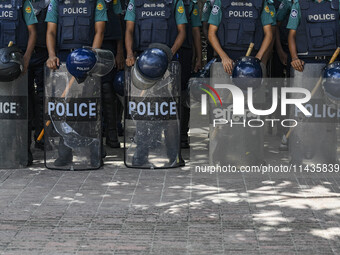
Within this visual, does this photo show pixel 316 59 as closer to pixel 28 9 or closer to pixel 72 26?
pixel 72 26

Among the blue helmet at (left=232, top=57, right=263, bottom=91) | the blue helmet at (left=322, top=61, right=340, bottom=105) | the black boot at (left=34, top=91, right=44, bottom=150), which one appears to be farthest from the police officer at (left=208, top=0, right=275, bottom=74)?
the black boot at (left=34, top=91, right=44, bottom=150)

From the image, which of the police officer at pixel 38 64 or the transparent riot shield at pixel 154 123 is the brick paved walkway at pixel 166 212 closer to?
the transparent riot shield at pixel 154 123

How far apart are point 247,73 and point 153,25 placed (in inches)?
52.7

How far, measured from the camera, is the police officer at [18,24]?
845 cm

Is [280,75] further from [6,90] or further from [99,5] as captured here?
[6,90]

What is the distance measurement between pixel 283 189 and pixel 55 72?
8.72 ft

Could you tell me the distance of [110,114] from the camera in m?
9.54

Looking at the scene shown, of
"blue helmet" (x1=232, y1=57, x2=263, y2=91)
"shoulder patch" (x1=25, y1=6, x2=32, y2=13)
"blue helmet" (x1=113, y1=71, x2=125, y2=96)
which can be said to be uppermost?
"shoulder patch" (x1=25, y1=6, x2=32, y2=13)

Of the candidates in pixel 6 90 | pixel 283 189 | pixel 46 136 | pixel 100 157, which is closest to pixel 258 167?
pixel 283 189

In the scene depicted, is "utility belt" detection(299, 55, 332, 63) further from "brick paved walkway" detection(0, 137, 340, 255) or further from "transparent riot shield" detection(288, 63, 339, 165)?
"brick paved walkway" detection(0, 137, 340, 255)

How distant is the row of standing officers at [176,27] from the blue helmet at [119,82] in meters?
0.44

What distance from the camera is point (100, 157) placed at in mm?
8461

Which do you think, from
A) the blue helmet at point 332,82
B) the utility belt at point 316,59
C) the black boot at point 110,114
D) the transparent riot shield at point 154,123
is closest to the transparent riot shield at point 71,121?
the transparent riot shield at point 154,123

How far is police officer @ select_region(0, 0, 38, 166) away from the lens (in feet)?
27.7
